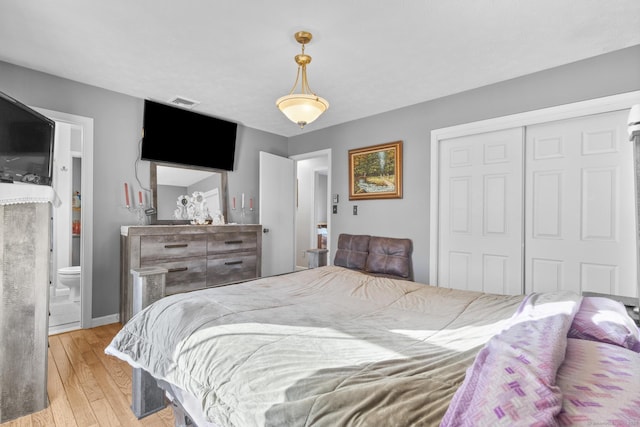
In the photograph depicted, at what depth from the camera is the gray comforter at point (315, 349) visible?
2.61 ft

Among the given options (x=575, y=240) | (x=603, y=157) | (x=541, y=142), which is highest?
(x=541, y=142)

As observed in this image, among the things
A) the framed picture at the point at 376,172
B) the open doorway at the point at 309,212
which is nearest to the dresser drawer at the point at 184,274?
the framed picture at the point at 376,172

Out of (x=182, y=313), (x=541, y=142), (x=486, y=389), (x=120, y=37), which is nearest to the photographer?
(x=486, y=389)

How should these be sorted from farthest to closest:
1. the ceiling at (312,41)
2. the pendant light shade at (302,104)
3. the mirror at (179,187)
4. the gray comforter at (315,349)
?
the mirror at (179,187), the pendant light shade at (302,104), the ceiling at (312,41), the gray comforter at (315,349)

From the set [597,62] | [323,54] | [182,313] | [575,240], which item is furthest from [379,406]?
[597,62]

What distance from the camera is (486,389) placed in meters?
0.64

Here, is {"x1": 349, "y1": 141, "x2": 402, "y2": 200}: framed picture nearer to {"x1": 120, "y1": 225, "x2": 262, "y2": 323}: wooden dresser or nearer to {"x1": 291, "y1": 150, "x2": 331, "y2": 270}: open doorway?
{"x1": 120, "y1": 225, "x2": 262, "y2": 323}: wooden dresser

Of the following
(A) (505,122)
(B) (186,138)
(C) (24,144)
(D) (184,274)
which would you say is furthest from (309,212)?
(C) (24,144)

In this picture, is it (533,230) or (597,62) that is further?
(533,230)

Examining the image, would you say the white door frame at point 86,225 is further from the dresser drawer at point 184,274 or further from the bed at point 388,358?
the bed at point 388,358

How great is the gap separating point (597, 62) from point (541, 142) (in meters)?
0.69

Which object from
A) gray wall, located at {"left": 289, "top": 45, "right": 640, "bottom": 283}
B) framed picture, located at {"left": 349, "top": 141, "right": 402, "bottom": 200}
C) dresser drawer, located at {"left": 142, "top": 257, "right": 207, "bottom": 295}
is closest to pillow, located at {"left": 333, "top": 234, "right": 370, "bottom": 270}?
gray wall, located at {"left": 289, "top": 45, "right": 640, "bottom": 283}

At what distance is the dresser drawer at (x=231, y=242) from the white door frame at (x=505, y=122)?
7.26ft

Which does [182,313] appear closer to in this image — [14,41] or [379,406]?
[379,406]
